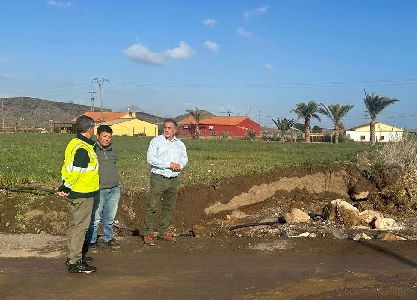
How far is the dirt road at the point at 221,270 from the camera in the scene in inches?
213

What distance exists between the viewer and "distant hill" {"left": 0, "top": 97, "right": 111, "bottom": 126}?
126306 mm

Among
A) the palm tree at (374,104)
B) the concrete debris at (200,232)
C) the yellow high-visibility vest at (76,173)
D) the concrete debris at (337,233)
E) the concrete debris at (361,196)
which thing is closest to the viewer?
the yellow high-visibility vest at (76,173)

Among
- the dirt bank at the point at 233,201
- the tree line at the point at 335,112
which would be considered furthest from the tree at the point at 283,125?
the dirt bank at the point at 233,201

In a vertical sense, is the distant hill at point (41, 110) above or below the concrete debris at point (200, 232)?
above

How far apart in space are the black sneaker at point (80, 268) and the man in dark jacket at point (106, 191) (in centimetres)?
122

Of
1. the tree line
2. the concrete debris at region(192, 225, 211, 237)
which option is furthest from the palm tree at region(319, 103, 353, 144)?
the concrete debris at region(192, 225, 211, 237)

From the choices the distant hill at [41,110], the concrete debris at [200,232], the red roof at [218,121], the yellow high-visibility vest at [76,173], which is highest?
the distant hill at [41,110]

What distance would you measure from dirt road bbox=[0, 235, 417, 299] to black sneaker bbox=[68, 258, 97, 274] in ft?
0.25

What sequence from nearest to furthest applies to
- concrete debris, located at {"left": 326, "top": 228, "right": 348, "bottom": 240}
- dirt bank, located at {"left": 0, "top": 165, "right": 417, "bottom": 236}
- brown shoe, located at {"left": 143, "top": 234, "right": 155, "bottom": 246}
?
1. brown shoe, located at {"left": 143, "top": 234, "right": 155, "bottom": 246}
2. concrete debris, located at {"left": 326, "top": 228, "right": 348, "bottom": 240}
3. dirt bank, located at {"left": 0, "top": 165, "right": 417, "bottom": 236}

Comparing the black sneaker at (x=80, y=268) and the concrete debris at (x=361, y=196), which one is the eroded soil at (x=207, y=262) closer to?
the black sneaker at (x=80, y=268)

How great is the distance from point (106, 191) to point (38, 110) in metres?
134

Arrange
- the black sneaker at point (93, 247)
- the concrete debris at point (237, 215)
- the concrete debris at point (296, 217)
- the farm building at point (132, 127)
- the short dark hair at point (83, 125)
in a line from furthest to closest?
the farm building at point (132, 127) < the concrete debris at point (237, 215) < the concrete debris at point (296, 217) < the black sneaker at point (93, 247) < the short dark hair at point (83, 125)

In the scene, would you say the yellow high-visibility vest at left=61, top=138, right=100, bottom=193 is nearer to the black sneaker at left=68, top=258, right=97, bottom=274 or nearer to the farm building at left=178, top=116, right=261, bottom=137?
the black sneaker at left=68, top=258, right=97, bottom=274

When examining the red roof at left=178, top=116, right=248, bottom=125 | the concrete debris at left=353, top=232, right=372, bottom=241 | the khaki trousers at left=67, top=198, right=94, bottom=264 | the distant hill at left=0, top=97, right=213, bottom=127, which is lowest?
the concrete debris at left=353, top=232, right=372, bottom=241
